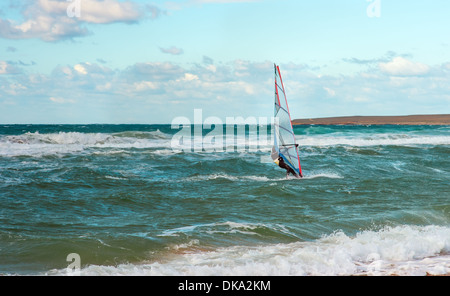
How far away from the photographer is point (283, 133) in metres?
14.9

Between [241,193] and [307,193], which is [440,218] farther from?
[241,193]

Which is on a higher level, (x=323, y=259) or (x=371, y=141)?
(x=371, y=141)

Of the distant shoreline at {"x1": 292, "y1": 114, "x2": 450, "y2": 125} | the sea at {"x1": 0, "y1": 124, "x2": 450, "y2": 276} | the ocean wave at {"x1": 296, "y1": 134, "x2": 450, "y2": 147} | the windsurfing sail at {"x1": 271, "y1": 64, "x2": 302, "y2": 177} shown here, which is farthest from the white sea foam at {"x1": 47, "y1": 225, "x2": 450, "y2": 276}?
the distant shoreline at {"x1": 292, "y1": 114, "x2": 450, "y2": 125}

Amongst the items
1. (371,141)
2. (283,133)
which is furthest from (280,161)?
(371,141)

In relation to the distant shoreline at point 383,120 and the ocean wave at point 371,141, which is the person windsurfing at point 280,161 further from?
the distant shoreline at point 383,120

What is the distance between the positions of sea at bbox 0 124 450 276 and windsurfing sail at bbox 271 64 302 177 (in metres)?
0.92

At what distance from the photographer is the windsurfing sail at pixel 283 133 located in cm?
1418

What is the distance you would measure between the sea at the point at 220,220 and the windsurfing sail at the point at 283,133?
922 millimetres

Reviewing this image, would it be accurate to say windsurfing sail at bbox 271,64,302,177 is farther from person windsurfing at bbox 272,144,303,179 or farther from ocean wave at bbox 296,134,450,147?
ocean wave at bbox 296,134,450,147

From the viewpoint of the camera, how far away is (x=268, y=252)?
736 cm

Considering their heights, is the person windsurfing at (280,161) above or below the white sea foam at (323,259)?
above

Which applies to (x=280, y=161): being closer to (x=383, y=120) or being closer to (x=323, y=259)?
(x=323, y=259)

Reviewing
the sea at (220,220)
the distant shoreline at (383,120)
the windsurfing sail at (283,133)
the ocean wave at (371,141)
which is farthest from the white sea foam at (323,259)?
the distant shoreline at (383,120)

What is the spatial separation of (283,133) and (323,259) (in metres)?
8.45
